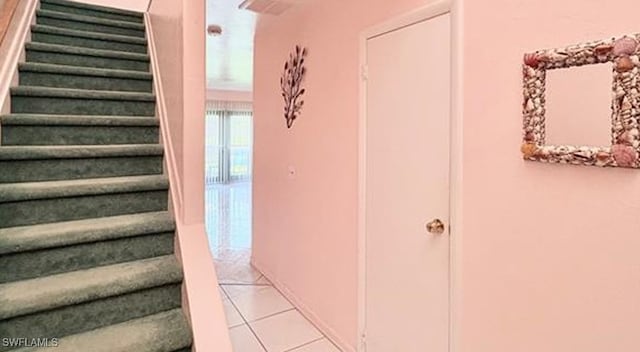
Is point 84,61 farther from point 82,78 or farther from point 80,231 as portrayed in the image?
point 80,231

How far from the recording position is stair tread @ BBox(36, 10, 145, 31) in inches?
114

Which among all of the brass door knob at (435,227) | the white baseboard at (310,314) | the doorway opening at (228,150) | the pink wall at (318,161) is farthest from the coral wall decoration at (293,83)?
the doorway opening at (228,150)

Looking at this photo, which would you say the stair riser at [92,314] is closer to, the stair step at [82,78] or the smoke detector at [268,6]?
the stair step at [82,78]

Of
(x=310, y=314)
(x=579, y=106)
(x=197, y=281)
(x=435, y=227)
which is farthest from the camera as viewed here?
(x=310, y=314)

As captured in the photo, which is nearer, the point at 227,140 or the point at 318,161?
the point at 318,161

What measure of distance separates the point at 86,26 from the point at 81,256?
2282mm

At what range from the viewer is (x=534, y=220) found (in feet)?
4.39

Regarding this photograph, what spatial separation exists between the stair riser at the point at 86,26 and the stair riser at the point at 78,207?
185 centimetres

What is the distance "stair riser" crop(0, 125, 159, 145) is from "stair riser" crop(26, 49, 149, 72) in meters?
0.73

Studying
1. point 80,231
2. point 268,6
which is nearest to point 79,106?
point 80,231

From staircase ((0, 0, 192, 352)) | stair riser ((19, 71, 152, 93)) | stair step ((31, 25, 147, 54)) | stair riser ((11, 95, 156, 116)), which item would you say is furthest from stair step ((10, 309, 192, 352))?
stair step ((31, 25, 147, 54))

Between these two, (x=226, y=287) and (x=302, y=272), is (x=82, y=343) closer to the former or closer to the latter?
(x=302, y=272)

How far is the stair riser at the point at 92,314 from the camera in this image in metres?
1.42

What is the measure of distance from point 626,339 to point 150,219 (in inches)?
77.2
